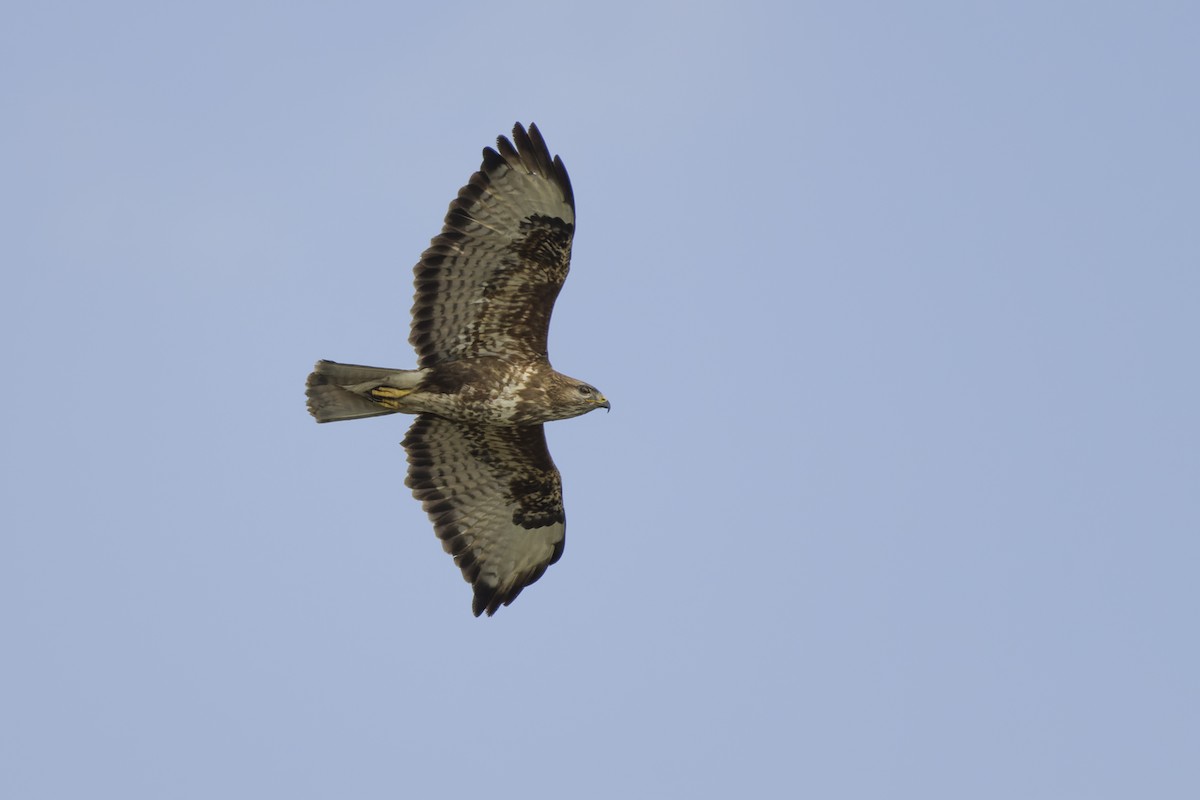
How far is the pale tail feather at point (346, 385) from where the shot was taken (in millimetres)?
15750

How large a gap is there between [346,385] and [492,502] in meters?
2.17

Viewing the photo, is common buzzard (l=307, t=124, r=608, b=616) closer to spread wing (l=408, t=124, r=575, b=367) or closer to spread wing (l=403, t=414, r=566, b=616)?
spread wing (l=408, t=124, r=575, b=367)

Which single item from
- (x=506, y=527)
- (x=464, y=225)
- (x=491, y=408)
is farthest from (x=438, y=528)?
(x=464, y=225)

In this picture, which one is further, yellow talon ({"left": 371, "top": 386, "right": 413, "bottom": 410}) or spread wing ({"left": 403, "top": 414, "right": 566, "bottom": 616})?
spread wing ({"left": 403, "top": 414, "right": 566, "bottom": 616})

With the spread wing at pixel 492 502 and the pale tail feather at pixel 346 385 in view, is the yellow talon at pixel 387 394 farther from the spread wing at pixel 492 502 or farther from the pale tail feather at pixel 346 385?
the spread wing at pixel 492 502

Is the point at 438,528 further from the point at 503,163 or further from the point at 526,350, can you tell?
the point at 503,163

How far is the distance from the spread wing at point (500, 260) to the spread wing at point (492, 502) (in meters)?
1.19

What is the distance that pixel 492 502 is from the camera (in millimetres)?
17219

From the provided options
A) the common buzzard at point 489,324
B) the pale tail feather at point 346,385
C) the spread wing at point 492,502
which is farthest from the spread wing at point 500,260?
the spread wing at point 492,502

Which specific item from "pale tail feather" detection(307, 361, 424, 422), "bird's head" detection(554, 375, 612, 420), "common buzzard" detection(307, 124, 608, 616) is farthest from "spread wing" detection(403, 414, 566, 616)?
"pale tail feather" detection(307, 361, 424, 422)

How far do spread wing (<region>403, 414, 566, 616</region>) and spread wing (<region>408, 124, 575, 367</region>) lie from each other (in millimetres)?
1193

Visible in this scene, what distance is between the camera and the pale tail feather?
51.7ft

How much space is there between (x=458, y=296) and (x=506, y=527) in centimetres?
259

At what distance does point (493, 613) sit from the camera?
56.9ft
